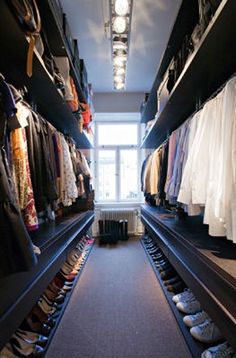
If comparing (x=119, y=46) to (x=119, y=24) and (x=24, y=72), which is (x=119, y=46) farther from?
(x=24, y=72)

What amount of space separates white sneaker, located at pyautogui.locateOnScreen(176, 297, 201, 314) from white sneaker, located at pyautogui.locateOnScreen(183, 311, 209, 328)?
113 mm

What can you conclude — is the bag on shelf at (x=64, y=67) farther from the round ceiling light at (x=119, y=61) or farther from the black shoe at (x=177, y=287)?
the black shoe at (x=177, y=287)

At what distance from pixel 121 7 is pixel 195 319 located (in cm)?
272

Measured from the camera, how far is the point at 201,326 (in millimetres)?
1594

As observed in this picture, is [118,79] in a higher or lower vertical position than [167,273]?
higher

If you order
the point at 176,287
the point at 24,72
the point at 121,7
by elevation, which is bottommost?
the point at 176,287

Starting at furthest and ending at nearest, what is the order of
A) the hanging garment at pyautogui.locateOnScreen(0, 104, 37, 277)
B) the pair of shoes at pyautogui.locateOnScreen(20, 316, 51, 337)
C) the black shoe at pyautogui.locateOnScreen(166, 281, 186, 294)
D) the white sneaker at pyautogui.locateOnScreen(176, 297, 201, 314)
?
the black shoe at pyautogui.locateOnScreen(166, 281, 186, 294) → the white sneaker at pyautogui.locateOnScreen(176, 297, 201, 314) → the pair of shoes at pyautogui.locateOnScreen(20, 316, 51, 337) → the hanging garment at pyautogui.locateOnScreen(0, 104, 37, 277)

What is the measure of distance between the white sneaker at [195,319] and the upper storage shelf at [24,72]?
6.14 ft

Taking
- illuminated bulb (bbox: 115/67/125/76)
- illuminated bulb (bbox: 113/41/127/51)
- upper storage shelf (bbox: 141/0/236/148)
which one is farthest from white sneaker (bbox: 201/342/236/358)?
illuminated bulb (bbox: 115/67/125/76)

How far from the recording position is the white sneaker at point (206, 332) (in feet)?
4.90

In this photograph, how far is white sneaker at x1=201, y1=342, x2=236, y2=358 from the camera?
1291 mm

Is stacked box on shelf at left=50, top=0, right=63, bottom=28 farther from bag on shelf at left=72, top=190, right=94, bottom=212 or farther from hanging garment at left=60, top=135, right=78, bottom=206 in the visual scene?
bag on shelf at left=72, top=190, right=94, bottom=212

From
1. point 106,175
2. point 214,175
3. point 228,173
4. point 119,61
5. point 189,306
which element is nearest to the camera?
point 228,173

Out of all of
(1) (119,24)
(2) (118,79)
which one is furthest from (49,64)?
(2) (118,79)
